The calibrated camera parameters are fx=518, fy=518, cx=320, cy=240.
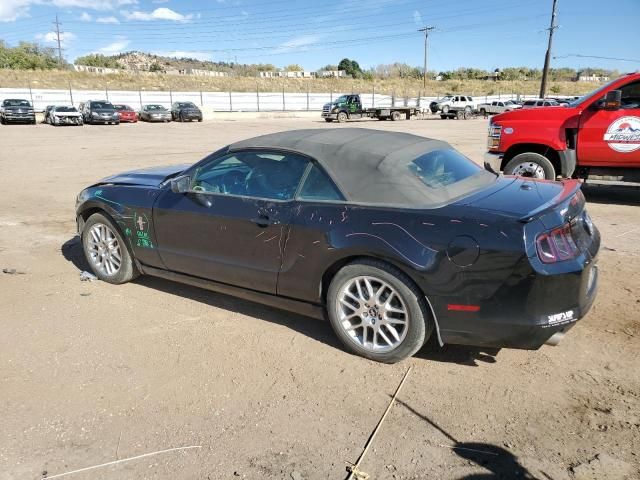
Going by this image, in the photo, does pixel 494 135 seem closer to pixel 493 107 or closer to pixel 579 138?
pixel 579 138

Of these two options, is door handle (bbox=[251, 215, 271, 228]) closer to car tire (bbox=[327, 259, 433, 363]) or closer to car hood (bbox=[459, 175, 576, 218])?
car tire (bbox=[327, 259, 433, 363])

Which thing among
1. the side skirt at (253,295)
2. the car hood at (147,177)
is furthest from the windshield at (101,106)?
the side skirt at (253,295)

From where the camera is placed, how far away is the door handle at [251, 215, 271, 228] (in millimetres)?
3891

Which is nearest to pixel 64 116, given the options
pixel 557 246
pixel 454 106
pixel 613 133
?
pixel 454 106

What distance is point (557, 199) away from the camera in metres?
3.46

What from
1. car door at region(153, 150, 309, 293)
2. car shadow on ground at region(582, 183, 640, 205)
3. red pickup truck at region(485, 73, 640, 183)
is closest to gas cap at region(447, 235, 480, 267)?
car door at region(153, 150, 309, 293)

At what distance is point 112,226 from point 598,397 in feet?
14.1

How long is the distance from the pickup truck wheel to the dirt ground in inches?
142

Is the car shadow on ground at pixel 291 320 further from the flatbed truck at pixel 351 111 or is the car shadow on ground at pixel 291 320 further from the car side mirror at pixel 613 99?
the flatbed truck at pixel 351 111

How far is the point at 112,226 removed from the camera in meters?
5.04

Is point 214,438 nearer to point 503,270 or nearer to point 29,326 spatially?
point 503,270

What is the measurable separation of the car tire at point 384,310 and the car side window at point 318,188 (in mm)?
528

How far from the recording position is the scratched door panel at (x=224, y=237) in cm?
390

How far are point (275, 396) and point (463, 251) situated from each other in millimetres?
1473
